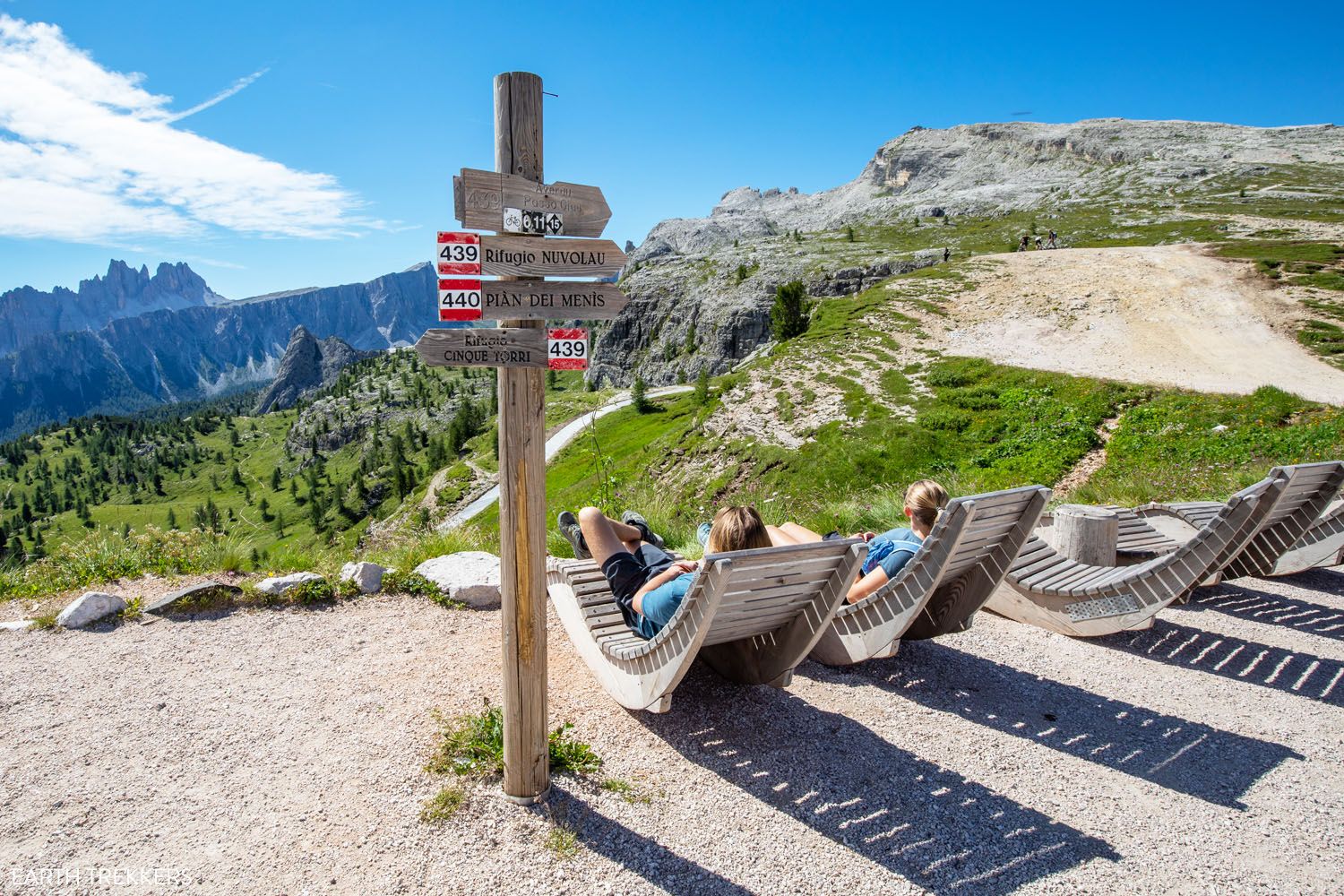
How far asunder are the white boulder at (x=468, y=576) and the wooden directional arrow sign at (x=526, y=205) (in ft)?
15.1

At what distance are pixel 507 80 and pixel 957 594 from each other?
4.98m

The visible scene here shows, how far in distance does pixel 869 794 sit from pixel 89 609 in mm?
7572

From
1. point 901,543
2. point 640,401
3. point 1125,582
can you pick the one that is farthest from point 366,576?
point 640,401

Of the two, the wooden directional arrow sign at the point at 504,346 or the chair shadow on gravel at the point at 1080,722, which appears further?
the chair shadow on gravel at the point at 1080,722

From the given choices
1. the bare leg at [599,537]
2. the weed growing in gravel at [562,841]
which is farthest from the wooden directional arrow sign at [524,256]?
the weed growing in gravel at [562,841]

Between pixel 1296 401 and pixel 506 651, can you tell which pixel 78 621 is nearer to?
pixel 506 651

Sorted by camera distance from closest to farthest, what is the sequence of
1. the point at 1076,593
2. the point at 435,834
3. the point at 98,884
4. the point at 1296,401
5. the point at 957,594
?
the point at 98,884 → the point at 435,834 → the point at 957,594 → the point at 1076,593 → the point at 1296,401

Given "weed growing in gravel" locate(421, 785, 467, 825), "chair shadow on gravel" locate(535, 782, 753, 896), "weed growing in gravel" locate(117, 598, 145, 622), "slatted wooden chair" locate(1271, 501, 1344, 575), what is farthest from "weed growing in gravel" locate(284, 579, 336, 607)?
"slatted wooden chair" locate(1271, 501, 1344, 575)

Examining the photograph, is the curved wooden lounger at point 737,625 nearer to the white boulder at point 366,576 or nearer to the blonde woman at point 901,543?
the blonde woman at point 901,543

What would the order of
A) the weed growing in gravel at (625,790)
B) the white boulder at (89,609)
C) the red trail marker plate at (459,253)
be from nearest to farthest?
the red trail marker plate at (459,253), the weed growing in gravel at (625,790), the white boulder at (89,609)

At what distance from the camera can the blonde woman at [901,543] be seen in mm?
5820

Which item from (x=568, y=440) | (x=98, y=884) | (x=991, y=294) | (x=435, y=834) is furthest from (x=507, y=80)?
(x=568, y=440)

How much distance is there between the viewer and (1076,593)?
6379 millimetres

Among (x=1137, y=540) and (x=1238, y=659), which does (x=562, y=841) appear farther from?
(x=1137, y=540)
